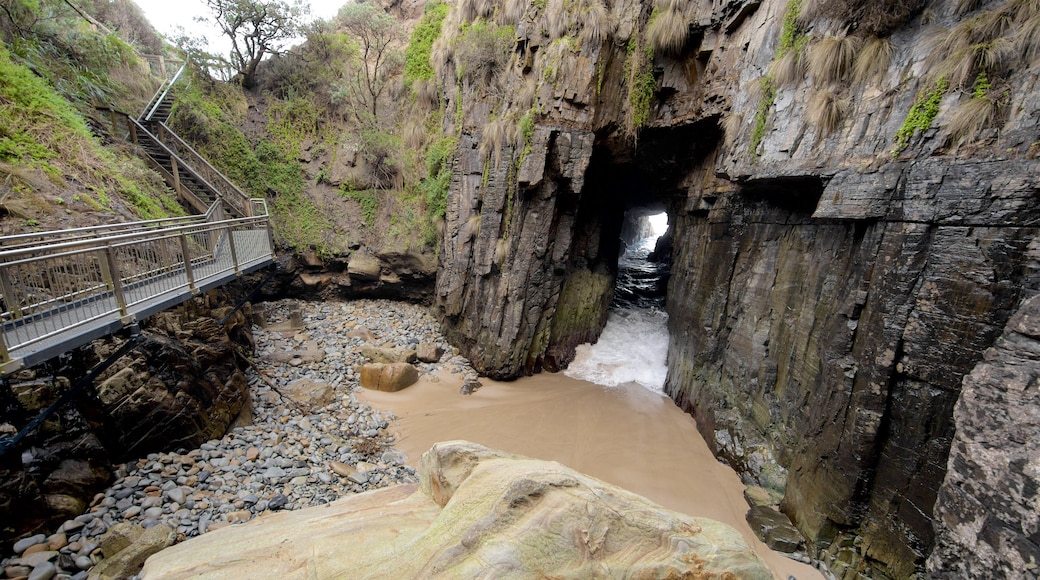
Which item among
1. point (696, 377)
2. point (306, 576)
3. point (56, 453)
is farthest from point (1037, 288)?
point (56, 453)

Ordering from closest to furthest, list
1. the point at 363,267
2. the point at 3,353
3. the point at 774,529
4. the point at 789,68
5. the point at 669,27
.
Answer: the point at 3,353
the point at 774,529
the point at 789,68
the point at 669,27
the point at 363,267

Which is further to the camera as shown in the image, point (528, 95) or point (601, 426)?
point (528, 95)

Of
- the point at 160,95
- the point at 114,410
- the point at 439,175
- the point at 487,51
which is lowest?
the point at 114,410

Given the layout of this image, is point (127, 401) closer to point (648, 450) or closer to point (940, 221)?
point (648, 450)

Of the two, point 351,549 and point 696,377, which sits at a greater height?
point 351,549

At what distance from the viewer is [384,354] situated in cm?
870

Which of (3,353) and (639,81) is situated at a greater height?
(639,81)

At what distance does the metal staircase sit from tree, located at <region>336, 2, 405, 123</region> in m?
6.59

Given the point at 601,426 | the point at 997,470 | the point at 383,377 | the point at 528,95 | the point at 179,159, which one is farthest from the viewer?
the point at 179,159

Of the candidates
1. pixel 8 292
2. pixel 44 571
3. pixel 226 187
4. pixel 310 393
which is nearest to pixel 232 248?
pixel 310 393

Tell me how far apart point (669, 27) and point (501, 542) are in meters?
9.20

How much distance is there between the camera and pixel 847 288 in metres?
4.65

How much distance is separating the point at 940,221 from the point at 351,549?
19.6ft

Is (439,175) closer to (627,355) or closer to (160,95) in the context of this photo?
(627,355)
